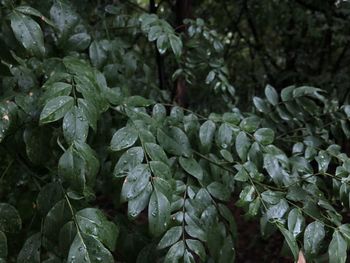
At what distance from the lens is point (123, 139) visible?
0.89 metres

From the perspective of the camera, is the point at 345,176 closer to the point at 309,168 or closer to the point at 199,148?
the point at 309,168

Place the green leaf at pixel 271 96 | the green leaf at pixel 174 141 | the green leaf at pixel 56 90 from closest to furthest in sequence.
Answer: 1. the green leaf at pixel 56 90
2. the green leaf at pixel 174 141
3. the green leaf at pixel 271 96

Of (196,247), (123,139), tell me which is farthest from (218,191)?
(123,139)

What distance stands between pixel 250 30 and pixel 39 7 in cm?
224

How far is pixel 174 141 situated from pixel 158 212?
282 millimetres

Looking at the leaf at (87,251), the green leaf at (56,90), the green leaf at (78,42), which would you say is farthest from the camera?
the green leaf at (78,42)

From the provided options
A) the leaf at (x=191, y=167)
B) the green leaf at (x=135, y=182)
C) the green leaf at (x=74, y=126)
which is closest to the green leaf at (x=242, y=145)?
the leaf at (x=191, y=167)

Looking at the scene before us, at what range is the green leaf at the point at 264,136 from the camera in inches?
43.4

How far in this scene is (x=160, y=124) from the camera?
1083 millimetres

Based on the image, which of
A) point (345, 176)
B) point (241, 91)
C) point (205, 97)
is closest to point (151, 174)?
point (345, 176)

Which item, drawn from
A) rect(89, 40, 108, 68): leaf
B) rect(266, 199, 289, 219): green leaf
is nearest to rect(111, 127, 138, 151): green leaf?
rect(266, 199, 289, 219): green leaf

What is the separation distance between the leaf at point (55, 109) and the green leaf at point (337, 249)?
23.5 inches

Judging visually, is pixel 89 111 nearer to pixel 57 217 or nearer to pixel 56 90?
pixel 56 90

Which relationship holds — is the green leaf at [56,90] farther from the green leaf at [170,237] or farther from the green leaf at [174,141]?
the green leaf at [170,237]
